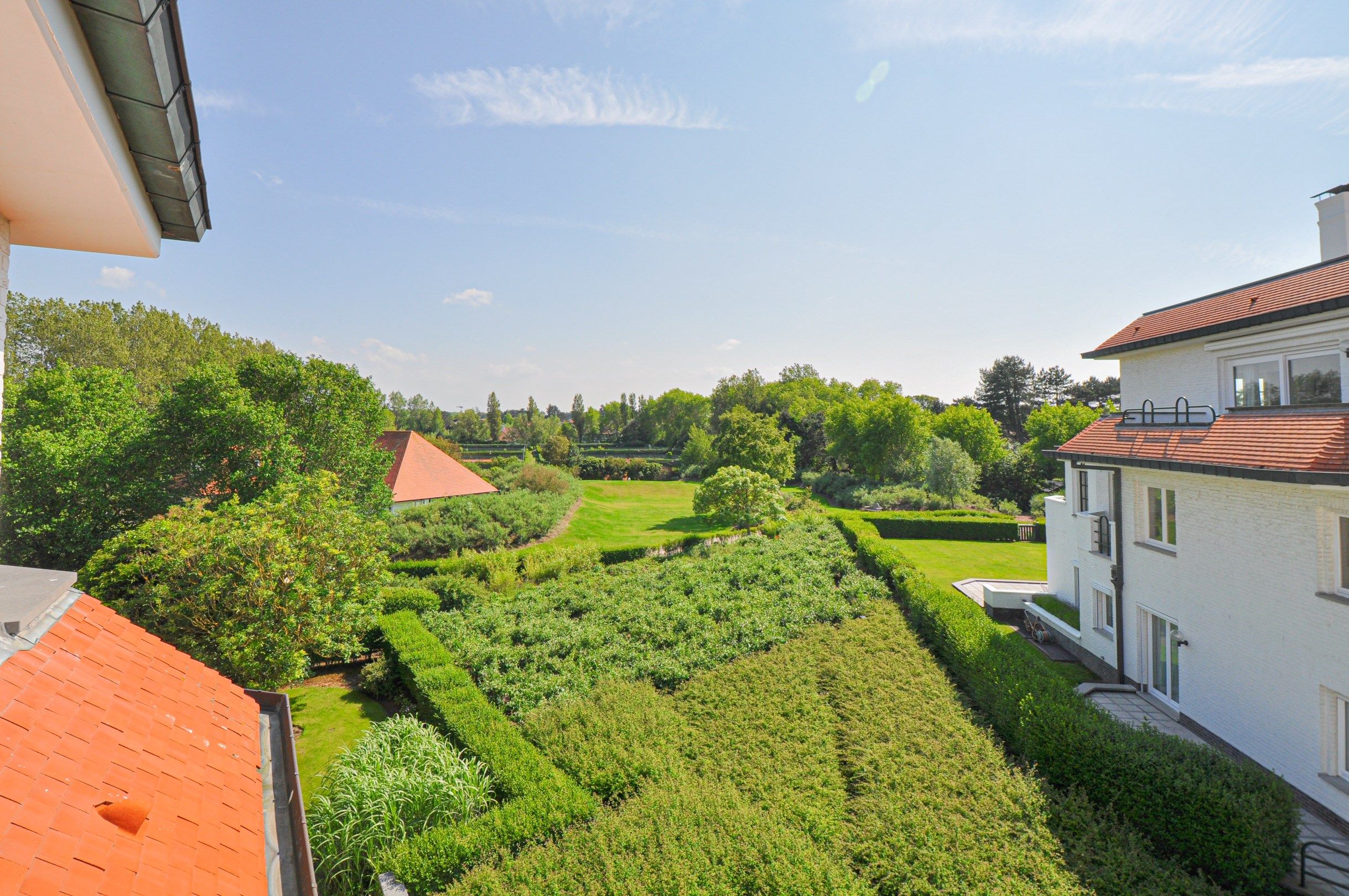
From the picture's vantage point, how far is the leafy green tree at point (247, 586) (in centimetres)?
981

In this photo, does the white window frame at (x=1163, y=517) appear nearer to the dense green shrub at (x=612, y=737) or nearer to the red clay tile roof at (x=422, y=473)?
the dense green shrub at (x=612, y=737)

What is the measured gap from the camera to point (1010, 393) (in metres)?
63.2

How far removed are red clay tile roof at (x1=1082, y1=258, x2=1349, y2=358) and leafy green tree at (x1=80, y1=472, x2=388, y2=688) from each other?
16313mm

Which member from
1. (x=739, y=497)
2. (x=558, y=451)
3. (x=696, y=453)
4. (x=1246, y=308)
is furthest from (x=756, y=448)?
(x=1246, y=308)

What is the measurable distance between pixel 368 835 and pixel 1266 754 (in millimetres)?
12214

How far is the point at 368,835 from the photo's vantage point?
6.96 meters

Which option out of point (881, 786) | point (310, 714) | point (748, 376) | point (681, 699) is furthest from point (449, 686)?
point (748, 376)

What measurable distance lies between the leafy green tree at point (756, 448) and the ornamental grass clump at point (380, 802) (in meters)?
31.1

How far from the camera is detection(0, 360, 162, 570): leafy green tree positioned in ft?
52.5

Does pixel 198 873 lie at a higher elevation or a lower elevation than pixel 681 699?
higher

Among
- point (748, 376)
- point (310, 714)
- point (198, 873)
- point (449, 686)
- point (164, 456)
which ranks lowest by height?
point (310, 714)

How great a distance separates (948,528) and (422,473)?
85.7 ft

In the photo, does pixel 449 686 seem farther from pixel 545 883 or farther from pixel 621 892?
pixel 621 892

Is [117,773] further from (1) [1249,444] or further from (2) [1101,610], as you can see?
(2) [1101,610]
